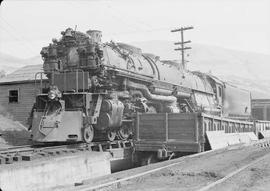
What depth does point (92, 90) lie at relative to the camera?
13.6 m

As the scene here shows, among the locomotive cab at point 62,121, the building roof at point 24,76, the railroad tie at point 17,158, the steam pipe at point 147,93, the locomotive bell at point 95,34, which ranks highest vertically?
the locomotive bell at point 95,34

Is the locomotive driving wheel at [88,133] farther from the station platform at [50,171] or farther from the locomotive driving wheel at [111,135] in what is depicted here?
the station platform at [50,171]

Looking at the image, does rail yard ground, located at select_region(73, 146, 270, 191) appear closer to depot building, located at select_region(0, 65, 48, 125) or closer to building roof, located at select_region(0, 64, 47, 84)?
depot building, located at select_region(0, 65, 48, 125)

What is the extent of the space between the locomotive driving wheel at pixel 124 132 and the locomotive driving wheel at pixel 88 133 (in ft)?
5.09

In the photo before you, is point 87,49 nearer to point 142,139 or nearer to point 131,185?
point 142,139

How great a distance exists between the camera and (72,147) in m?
12.0

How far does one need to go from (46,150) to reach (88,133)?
7.51 feet

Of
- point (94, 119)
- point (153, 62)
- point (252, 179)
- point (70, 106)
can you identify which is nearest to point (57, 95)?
point (70, 106)

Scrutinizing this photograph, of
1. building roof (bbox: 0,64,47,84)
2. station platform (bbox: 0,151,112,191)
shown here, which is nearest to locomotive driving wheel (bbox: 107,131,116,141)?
station platform (bbox: 0,151,112,191)

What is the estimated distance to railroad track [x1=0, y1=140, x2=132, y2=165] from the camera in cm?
929

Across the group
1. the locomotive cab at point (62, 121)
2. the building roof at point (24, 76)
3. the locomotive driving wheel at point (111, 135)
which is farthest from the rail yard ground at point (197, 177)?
the building roof at point (24, 76)

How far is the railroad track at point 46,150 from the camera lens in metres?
9.29

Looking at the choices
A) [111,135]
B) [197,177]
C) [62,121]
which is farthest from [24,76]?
[197,177]

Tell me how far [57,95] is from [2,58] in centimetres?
16465
